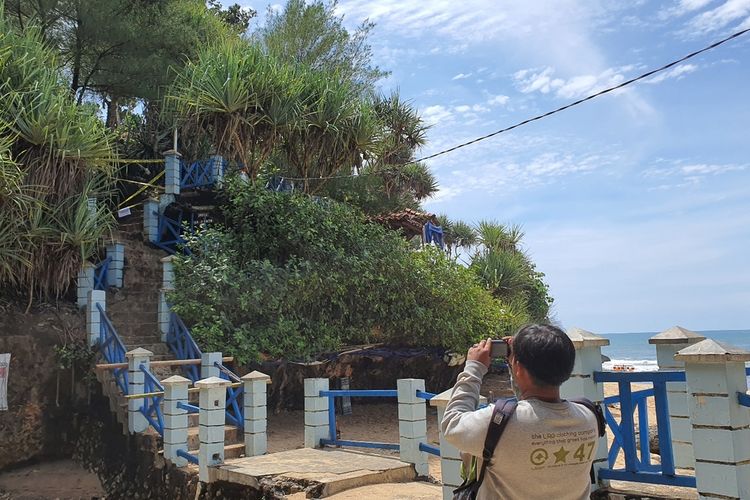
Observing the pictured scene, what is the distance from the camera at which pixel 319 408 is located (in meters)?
7.67

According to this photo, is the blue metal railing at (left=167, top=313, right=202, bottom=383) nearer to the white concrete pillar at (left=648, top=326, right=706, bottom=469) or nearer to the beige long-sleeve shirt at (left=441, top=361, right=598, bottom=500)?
the white concrete pillar at (left=648, top=326, right=706, bottom=469)

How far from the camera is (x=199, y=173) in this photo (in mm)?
15859

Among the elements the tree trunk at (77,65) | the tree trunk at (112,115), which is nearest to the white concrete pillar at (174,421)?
the tree trunk at (77,65)

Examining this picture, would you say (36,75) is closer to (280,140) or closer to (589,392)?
(280,140)

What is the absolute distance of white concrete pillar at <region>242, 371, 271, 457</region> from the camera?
7.89 m

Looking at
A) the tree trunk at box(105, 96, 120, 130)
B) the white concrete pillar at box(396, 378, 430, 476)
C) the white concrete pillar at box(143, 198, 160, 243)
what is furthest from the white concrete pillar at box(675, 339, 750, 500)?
the tree trunk at box(105, 96, 120, 130)

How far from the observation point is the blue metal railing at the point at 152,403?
27.9 feet

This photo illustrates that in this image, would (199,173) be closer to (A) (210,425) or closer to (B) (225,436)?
(B) (225,436)

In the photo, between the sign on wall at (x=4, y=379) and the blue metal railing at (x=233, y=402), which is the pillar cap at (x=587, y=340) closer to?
the blue metal railing at (x=233, y=402)

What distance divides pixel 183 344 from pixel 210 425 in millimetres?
3931

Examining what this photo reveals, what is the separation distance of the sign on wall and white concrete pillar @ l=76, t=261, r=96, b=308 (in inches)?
69.3

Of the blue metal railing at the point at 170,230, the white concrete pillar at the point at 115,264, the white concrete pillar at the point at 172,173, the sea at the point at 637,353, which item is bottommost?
the sea at the point at 637,353

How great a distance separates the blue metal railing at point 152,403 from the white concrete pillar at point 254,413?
1.31m

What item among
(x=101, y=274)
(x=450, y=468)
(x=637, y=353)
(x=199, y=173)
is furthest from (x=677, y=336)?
(x=637, y=353)
